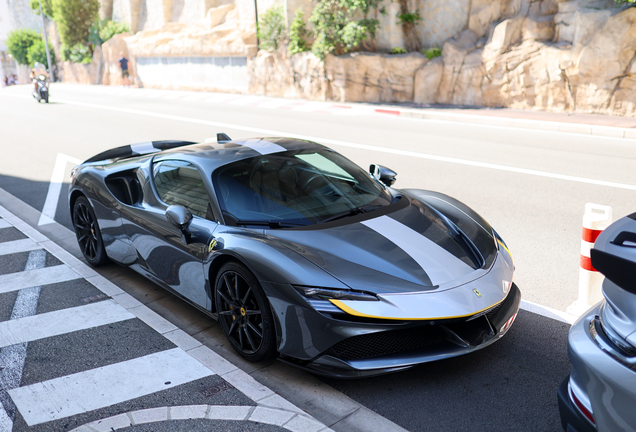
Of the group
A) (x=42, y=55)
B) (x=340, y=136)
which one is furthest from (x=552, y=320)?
(x=42, y=55)

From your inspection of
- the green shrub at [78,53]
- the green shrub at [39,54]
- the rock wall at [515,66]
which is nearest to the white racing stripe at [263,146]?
the rock wall at [515,66]

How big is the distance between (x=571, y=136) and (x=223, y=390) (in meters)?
11.9

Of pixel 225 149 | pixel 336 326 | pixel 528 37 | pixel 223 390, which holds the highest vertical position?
pixel 528 37

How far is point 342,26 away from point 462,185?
15156 mm

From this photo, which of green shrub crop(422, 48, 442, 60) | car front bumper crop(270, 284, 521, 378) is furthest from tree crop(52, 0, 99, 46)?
car front bumper crop(270, 284, 521, 378)

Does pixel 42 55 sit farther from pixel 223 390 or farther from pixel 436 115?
pixel 223 390

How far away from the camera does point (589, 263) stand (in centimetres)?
420

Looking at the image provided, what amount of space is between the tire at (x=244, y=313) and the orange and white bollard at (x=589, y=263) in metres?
2.34

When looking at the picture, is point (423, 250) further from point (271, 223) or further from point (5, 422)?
point (5, 422)

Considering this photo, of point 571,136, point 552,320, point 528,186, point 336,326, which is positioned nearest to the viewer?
point 336,326

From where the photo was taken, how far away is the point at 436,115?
17203mm

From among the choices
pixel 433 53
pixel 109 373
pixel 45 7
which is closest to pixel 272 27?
pixel 433 53

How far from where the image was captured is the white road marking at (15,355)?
11.2 feet

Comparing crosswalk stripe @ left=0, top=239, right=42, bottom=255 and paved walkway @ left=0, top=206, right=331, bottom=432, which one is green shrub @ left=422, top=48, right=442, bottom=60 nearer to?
crosswalk stripe @ left=0, top=239, right=42, bottom=255
